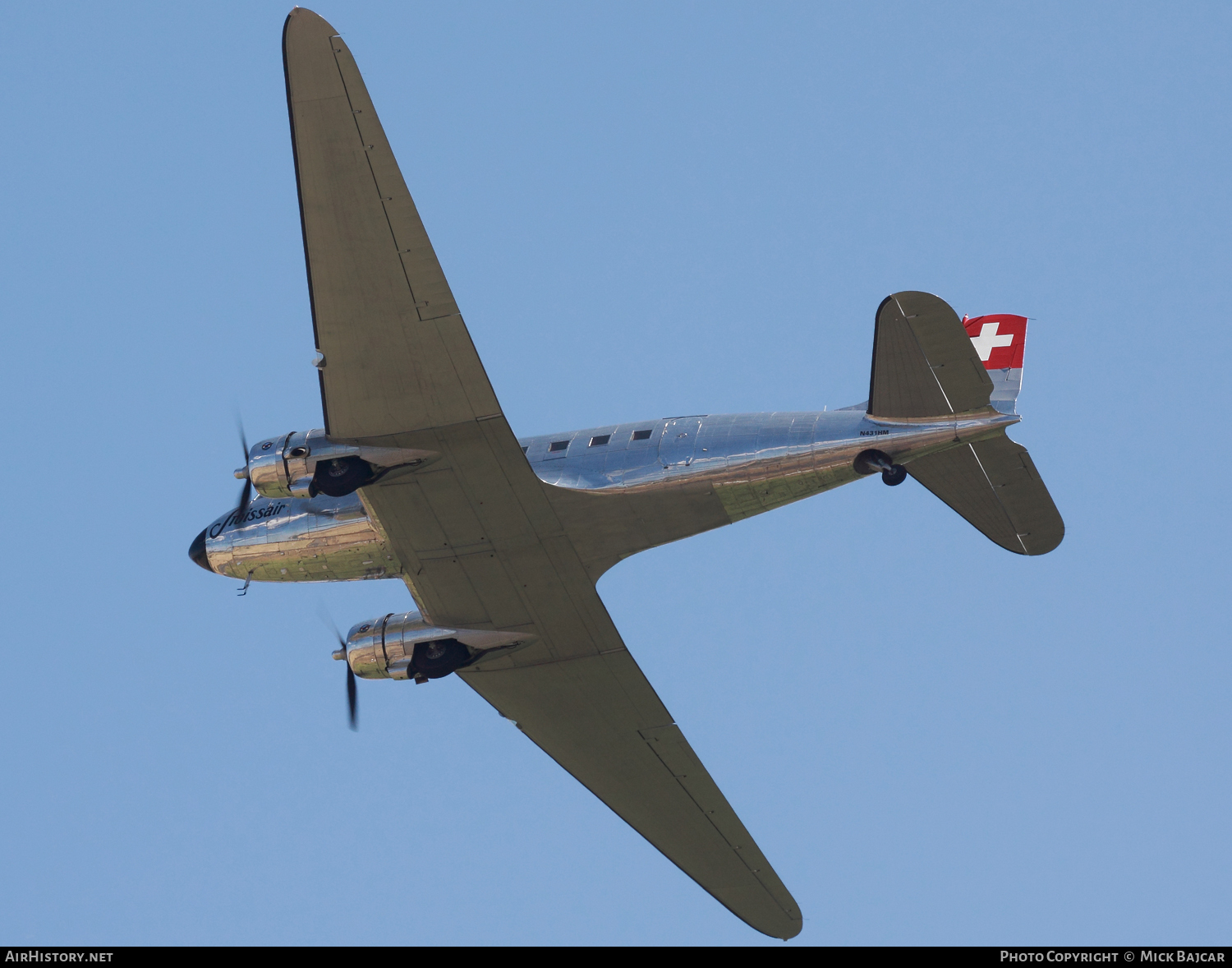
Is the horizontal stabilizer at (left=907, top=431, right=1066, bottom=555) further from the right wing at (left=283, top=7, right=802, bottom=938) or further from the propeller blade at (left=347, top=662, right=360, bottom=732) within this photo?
the propeller blade at (left=347, top=662, right=360, bottom=732)

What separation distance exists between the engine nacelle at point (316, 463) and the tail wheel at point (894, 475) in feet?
25.3

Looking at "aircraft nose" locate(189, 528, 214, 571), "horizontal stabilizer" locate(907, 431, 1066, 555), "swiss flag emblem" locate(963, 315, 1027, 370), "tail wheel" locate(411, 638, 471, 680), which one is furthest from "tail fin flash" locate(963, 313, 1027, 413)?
"aircraft nose" locate(189, 528, 214, 571)

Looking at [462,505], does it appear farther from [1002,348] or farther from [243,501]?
[1002,348]

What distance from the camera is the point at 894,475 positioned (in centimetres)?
2564

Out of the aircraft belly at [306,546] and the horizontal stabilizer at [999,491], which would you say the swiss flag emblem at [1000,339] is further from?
the aircraft belly at [306,546]

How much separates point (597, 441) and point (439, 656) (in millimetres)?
5594

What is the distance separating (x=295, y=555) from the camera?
2891 centimetres

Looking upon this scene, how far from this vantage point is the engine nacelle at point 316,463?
2558cm

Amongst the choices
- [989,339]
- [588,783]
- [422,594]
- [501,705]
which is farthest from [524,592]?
[989,339]

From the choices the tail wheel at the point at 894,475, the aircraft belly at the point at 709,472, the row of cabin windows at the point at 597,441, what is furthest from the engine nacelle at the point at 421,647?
the tail wheel at the point at 894,475

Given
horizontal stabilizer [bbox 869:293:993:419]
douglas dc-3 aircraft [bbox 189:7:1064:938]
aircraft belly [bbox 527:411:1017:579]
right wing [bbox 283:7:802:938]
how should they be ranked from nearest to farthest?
right wing [bbox 283:7:802:938], douglas dc-3 aircraft [bbox 189:7:1064:938], horizontal stabilizer [bbox 869:293:993:419], aircraft belly [bbox 527:411:1017:579]

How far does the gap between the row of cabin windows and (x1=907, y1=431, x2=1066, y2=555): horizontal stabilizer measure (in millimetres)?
4656

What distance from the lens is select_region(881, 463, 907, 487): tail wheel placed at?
25594mm

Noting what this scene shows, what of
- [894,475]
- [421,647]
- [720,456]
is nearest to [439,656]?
[421,647]
